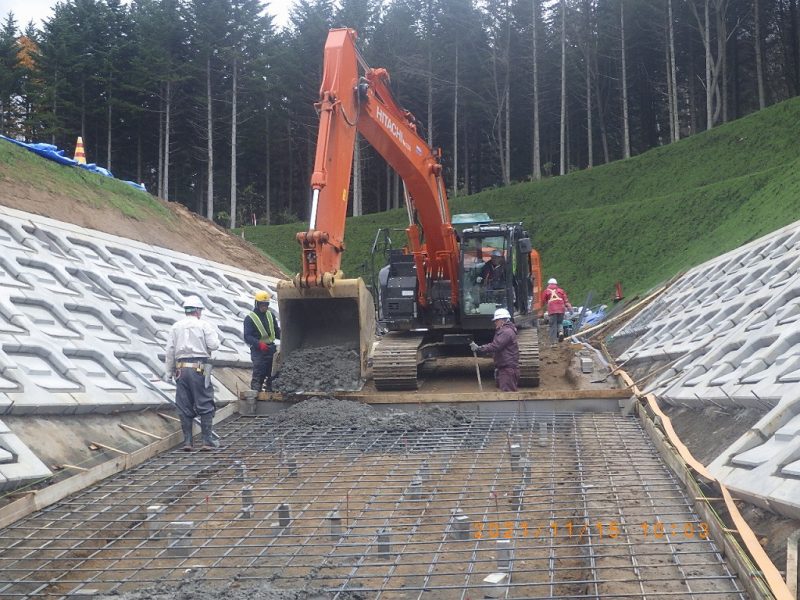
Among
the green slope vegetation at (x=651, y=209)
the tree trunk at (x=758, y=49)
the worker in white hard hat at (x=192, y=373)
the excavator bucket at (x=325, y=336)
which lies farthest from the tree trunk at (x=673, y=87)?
the worker in white hard hat at (x=192, y=373)

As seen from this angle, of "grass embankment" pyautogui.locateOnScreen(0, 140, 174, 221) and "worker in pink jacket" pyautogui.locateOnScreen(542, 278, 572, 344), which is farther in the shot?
"worker in pink jacket" pyautogui.locateOnScreen(542, 278, 572, 344)

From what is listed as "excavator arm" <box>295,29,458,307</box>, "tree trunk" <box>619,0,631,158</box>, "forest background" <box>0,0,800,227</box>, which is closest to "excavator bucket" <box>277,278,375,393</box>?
"excavator arm" <box>295,29,458,307</box>

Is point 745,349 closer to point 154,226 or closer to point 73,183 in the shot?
point 154,226

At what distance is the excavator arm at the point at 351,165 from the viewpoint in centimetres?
825

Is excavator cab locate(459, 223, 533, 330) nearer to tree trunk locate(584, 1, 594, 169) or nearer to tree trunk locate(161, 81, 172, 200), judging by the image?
tree trunk locate(161, 81, 172, 200)

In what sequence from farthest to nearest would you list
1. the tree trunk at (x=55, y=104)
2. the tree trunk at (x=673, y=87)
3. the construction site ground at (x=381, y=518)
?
the tree trunk at (x=55, y=104), the tree trunk at (x=673, y=87), the construction site ground at (x=381, y=518)

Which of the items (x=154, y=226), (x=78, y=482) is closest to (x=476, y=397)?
(x=78, y=482)

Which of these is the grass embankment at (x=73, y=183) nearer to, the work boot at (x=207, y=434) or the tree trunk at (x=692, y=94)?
the work boot at (x=207, y=434)

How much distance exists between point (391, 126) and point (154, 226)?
21.3 ft

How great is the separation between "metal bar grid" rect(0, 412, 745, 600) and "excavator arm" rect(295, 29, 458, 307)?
235 centimetres

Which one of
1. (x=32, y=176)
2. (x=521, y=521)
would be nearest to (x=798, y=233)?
(x=521, y=521)

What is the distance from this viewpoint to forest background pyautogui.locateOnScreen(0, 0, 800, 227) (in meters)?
34.7
